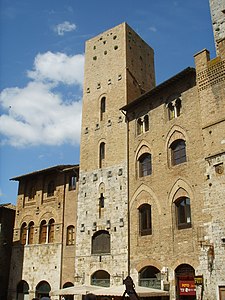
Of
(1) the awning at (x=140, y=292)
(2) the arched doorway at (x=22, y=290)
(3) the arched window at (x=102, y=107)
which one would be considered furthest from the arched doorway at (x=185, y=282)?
(2) the arched doorway at (x=22, y=290)

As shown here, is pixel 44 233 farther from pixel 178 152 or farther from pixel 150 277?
pixel 178 152

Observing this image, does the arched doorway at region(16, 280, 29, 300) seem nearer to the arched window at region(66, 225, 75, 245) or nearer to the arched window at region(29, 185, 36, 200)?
the arched window at region(66, 225, 75, 245)

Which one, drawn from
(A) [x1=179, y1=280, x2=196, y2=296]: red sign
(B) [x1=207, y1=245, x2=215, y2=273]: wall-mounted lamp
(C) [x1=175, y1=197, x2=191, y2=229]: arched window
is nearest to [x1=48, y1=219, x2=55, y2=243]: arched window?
(C) [x1=175, y1=197, x2=191, y2=229]: arched window

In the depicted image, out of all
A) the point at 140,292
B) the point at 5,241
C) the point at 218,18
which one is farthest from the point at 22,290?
the point at 218,18

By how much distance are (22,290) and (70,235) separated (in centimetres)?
564

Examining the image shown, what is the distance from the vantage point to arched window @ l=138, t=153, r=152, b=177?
66.6ft

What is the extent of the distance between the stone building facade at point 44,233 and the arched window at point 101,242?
248 centimetres

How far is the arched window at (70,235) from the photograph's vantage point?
24.2 m

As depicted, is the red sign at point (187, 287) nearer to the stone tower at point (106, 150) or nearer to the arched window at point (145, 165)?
the stone tower at point (106, 150)

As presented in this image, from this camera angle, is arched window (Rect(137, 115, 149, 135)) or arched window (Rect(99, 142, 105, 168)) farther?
arched window (Rect(99, 142, 105, 168))

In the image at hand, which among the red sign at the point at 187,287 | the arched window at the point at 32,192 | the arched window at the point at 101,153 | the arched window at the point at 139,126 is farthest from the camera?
the arched window at the point at 32,192

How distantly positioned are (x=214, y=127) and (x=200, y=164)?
1.79 metres

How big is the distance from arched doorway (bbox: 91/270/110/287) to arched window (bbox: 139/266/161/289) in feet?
8.26

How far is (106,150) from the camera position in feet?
76.0
